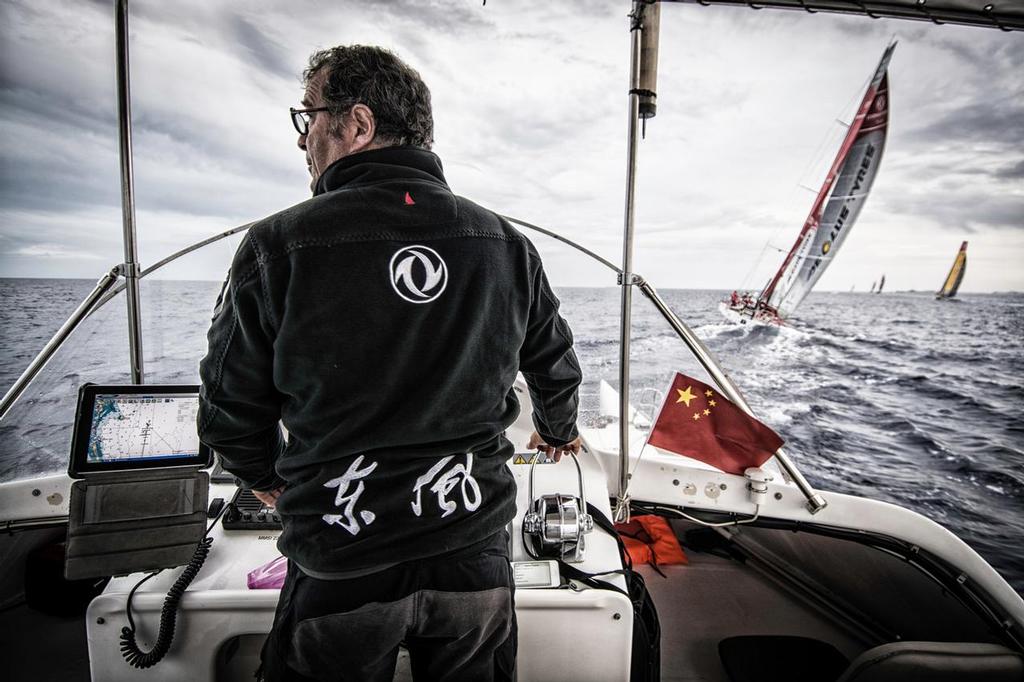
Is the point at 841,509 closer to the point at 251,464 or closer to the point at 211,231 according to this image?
the point at 251,464

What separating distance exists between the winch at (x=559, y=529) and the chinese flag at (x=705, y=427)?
468 mm

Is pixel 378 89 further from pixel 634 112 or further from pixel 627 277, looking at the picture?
pixel 627 277

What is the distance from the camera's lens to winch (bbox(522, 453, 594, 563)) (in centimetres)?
104

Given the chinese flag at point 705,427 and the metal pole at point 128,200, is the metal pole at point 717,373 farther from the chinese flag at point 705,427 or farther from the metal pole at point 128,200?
the metal pole at point 128,200

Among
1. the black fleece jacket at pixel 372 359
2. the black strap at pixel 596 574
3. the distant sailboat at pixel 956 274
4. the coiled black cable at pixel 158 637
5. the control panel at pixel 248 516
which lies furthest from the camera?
the distant sailboat at pixel 956 274

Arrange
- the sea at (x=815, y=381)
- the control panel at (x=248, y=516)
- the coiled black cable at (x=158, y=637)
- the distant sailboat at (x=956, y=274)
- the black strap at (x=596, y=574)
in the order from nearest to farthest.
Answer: the coiled black cable at (x=158, y=637), the black strap at (x=596, y=574), the control panel at (x=248, y=516), the sea at (x=815, y=381), the distant sailboat at (x=956, y=274)

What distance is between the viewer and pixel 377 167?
620 millimetres

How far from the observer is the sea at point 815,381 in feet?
5.25

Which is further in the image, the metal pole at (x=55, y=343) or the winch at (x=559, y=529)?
the metal pole at (x=55, y=343)

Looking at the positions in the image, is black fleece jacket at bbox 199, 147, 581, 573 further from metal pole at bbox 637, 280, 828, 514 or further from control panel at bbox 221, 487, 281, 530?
metal pole at bbox 637, 280, 828, 514

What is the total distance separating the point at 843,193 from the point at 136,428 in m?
10.8

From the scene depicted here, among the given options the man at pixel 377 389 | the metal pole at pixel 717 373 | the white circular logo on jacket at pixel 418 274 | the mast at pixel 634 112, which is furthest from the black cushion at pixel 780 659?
the white circular logo on jacket at pixel 418 274

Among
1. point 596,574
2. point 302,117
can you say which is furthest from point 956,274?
point 302,117

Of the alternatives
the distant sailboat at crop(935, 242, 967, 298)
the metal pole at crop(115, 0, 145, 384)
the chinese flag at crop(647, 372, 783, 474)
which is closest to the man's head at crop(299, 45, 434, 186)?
the metal pole at crop(115, 0, 145, 384)
